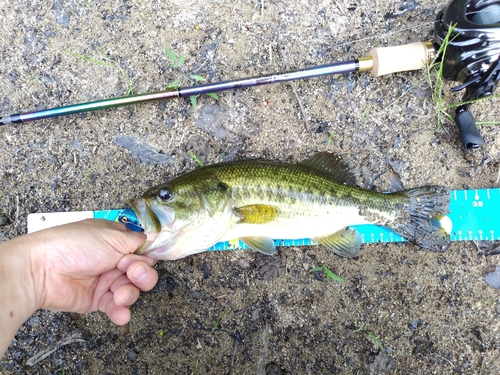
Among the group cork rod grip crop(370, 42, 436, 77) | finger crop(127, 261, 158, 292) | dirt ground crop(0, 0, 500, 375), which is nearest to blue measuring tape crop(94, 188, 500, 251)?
dirt ground crop(0, 0, 500, 375)

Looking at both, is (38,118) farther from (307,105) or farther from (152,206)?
(307,105)

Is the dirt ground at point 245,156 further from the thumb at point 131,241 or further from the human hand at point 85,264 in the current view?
the thumb at point 131,241

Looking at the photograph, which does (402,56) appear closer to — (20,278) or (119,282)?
(119,282)

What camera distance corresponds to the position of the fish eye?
2.66 meters

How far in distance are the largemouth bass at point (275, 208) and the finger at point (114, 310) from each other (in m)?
0.48

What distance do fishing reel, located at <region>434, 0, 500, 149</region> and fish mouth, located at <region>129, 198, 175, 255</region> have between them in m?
2.30

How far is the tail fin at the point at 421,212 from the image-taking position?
3.04 meters

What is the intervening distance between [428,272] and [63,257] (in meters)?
2.95

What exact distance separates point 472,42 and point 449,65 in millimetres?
241

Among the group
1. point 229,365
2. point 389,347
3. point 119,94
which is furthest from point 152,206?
point 389,347

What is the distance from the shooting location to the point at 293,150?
11.0 feet

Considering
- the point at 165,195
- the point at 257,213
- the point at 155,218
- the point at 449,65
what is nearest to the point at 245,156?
the point at 257,213

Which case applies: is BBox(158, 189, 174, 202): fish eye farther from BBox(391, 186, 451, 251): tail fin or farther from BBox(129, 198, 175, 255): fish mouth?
BBox(391, 186, 451, 251): tail fin

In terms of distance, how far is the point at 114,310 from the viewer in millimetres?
2842
